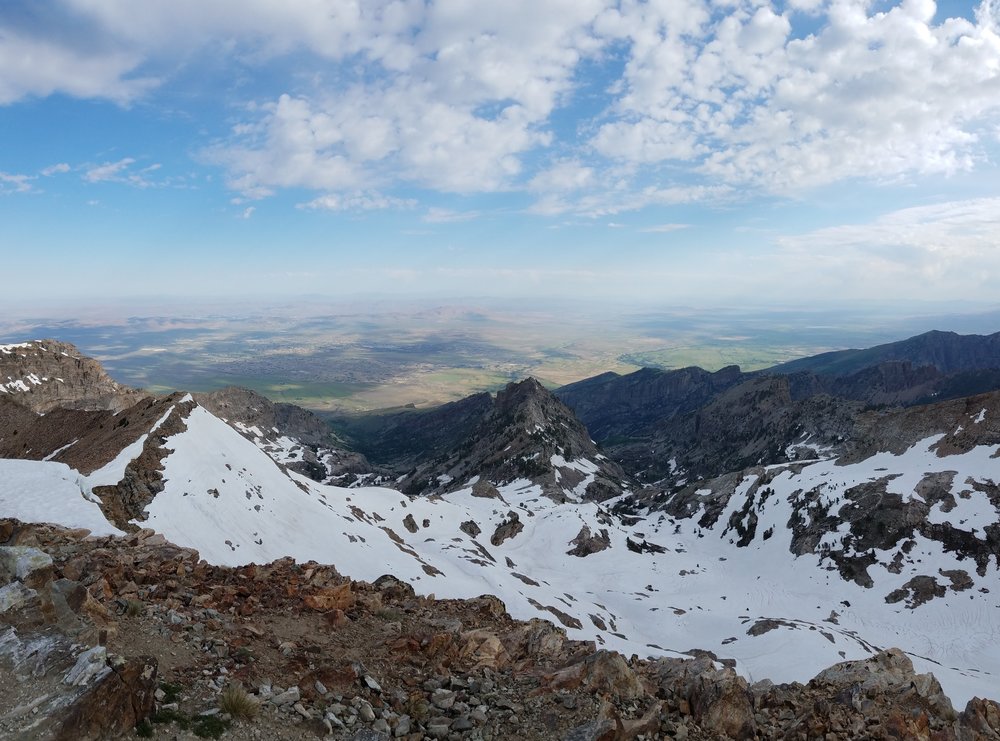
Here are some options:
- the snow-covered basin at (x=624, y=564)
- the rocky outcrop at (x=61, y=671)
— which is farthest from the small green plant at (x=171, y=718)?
the snow-covered basin at (x=624, y=564)

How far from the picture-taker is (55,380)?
10288cm

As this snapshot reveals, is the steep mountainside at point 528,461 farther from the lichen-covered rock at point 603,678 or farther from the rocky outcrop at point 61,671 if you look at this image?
the rocky outcrop at point 61,671

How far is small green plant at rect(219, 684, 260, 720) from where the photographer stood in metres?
8.66

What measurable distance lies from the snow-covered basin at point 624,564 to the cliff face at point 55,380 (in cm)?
5568

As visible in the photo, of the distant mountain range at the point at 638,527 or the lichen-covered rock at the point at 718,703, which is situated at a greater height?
the lichen-covered rock at the point at 718,703

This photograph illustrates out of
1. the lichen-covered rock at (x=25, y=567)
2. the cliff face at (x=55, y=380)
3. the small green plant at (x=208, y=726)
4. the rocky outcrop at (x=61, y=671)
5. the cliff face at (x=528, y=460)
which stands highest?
the lichen-covered rock at (x=25, y=567)

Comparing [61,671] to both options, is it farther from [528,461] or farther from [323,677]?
[528,461]

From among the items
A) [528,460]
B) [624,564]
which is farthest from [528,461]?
[624,564]

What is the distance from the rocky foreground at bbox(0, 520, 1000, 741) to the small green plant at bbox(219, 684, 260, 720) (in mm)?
21

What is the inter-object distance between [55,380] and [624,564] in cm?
11609

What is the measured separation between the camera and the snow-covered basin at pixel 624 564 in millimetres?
43562

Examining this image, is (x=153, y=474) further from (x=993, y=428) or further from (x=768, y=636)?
(x=993, y=428)

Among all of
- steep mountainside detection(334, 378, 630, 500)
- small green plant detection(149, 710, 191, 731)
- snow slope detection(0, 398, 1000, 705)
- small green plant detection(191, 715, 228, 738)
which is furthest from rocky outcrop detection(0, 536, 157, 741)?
steep mountainside detection(334, 378, 630, 500)

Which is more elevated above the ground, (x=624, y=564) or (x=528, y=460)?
(x=528, y=460)
